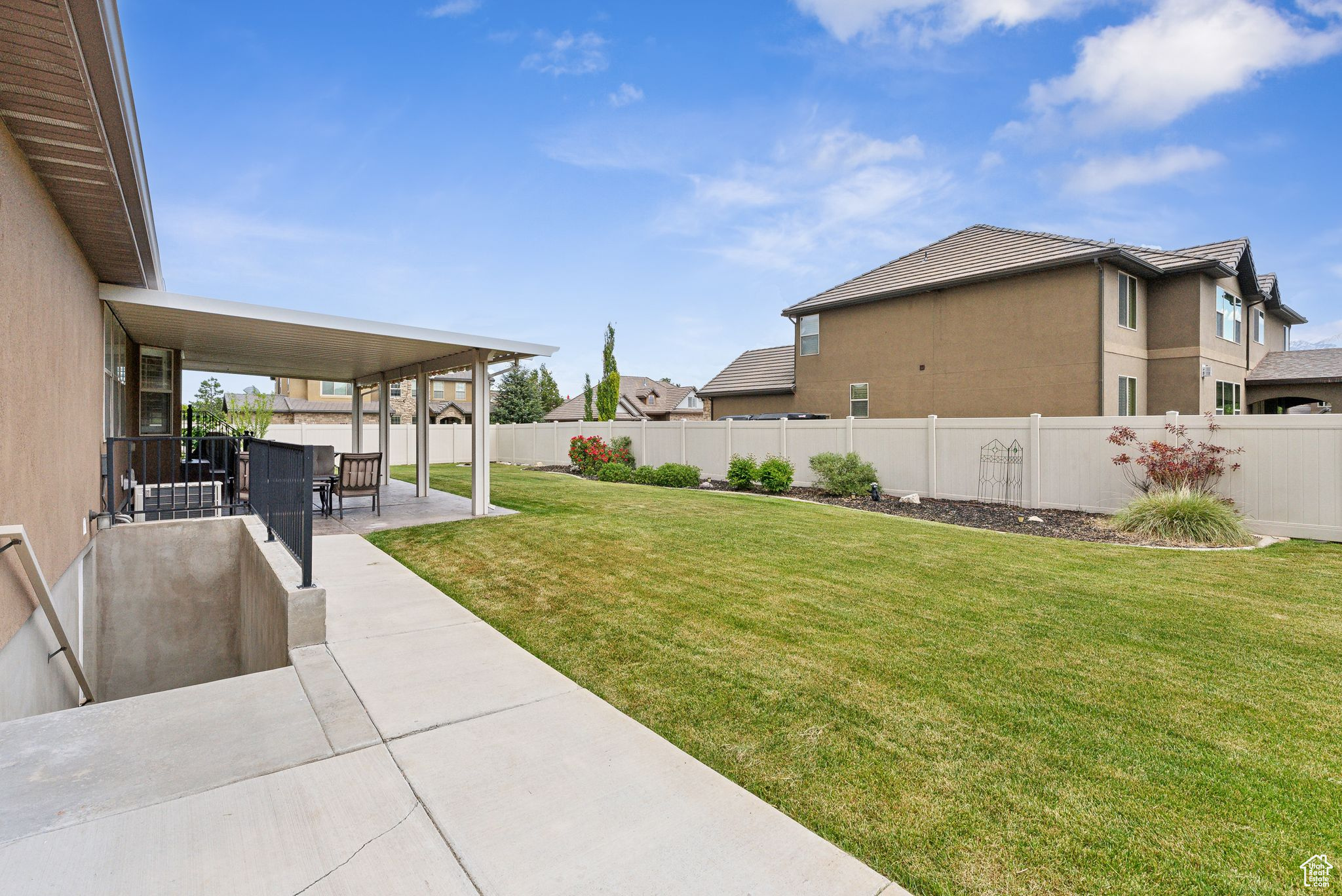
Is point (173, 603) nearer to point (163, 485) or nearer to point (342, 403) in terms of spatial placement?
point (163, 485)

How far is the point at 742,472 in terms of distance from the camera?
15.2 metres

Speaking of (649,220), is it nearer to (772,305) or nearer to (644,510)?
(772,305)

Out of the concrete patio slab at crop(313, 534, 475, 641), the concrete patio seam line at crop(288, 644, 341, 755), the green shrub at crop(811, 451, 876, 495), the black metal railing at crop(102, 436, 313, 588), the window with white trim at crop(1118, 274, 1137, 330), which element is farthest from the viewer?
the window with white trim at crop(1118, 274, 1137, 330)

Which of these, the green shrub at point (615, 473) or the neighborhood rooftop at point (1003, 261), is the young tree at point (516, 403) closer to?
the green shrub at point (615, 473)

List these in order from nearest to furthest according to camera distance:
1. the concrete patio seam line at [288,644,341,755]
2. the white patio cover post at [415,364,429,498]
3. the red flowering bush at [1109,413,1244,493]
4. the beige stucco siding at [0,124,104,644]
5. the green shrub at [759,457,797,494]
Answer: the concrete patio seam line at [288,644,341,755] < the beige stucco siding at [0,124,104,644] < the red flowering bush at [1109,413,1244,493] < the white patio cover post at [415,364,429,498] < the green shrub at [759,457,797,494]

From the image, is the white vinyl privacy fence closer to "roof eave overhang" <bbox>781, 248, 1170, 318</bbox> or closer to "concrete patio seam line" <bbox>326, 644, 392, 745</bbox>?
"roof eave overhang" <bbox>781, 248, 1170, 318</bbox>

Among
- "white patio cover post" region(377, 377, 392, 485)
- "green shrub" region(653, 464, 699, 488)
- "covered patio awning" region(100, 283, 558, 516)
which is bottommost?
"green shrub" region(653, 464, 699, 488)

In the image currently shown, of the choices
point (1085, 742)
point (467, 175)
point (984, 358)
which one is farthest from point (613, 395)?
point (1085, 742)

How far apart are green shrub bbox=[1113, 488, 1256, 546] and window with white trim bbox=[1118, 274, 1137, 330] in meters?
7.31

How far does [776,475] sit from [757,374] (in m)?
10.1

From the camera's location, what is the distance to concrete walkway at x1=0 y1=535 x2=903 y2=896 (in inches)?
81.0

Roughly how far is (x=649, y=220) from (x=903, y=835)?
2267cm

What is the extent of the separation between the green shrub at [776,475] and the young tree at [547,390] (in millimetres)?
40244

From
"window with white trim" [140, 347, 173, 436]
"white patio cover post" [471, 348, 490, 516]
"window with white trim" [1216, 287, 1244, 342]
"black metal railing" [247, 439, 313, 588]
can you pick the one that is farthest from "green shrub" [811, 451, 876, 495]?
"window with white trim" [140, 347, 173, 436]
